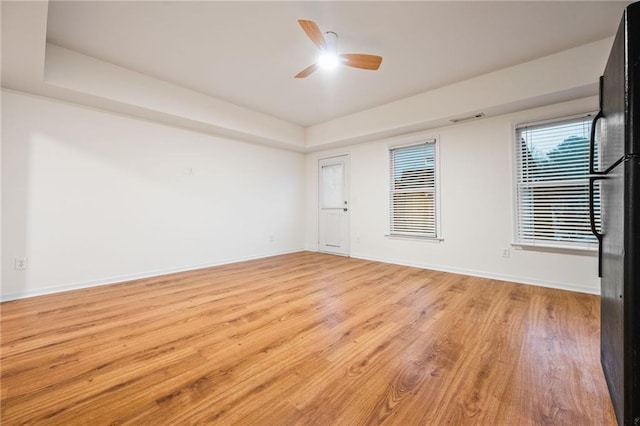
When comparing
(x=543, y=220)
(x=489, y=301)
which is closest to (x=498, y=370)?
(x=489, y=301)

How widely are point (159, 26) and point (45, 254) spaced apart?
285 cm

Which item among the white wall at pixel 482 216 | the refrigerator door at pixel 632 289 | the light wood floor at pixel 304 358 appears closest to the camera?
the refrigerator door at pixel 632 289

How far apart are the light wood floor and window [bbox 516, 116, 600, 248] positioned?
2.47 ft

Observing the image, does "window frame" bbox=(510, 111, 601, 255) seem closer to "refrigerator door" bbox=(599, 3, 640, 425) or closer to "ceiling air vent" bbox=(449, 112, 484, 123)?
"ceiling air vent" bbox=(449, 112, 484, 123)

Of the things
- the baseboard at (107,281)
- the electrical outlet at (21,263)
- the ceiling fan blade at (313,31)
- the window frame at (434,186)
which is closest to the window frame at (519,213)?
the window frame at (434,186)

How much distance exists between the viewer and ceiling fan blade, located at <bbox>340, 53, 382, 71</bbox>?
2.56m

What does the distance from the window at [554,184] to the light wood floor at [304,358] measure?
75 cm

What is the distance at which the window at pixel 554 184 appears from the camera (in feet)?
10.1

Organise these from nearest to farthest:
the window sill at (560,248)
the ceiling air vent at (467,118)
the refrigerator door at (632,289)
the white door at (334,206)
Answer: the refrigerator door at (632,289) < the window sill at (560,248) < the ceiling air vent at (467,118) < the white door at (334,206)

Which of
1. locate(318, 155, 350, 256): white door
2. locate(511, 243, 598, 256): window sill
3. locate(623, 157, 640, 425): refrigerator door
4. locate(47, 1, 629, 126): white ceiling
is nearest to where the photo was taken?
locate(623, 157, 640, 425): refrigerator door

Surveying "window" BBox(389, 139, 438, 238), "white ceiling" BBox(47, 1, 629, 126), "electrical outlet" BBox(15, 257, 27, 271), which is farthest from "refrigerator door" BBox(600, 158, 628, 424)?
"electrical outlet" BBox(15, 257, 27, 271)

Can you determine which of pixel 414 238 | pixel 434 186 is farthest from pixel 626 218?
pixel 414 238

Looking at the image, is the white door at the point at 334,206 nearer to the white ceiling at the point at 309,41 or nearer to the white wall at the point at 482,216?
the white wall at the point at 482,216

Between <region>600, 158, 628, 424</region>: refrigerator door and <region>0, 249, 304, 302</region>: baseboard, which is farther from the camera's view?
<region>0, 249, 304, 302</region>: baseboard
